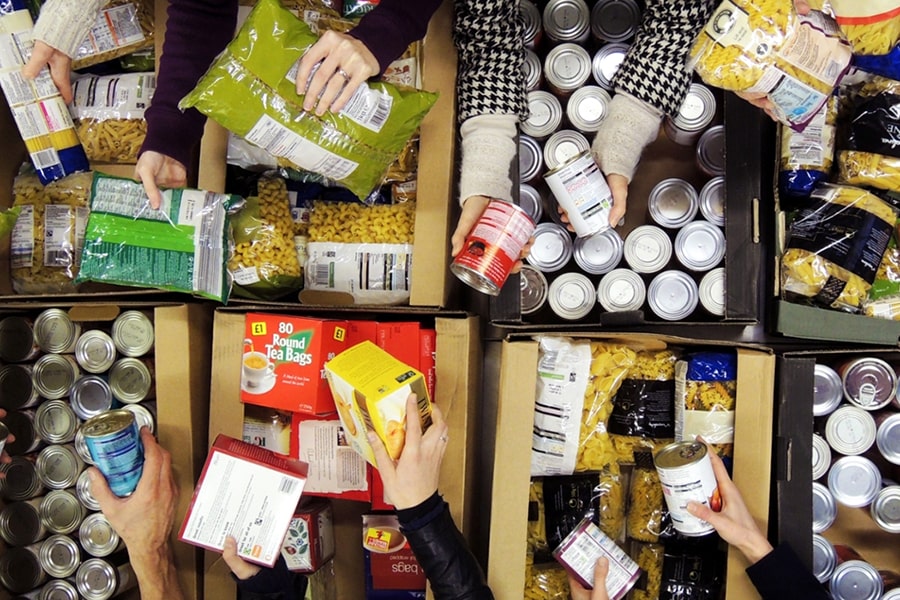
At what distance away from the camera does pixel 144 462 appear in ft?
4.18

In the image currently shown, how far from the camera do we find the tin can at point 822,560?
1392 millimetres

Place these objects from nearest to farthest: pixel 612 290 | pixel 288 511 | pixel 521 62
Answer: pixel 288 511 → pixel 521 62 → pixel 612 290

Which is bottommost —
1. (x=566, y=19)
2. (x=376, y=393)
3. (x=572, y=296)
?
(x=376, y=393)

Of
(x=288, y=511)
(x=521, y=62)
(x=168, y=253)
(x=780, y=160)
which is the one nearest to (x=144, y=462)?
(x=288, y=511)

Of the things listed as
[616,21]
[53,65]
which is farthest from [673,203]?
[53,65]

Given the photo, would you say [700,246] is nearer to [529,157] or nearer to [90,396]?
[529,157]

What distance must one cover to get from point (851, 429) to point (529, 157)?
2.78 ft

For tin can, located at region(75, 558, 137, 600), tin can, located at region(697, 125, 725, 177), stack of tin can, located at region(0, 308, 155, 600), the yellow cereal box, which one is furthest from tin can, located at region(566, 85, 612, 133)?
tin can, located at region(75, 558, 137, 600)

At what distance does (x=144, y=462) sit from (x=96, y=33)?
2.97 ft

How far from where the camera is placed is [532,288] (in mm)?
1491

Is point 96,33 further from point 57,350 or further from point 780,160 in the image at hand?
point 780,160

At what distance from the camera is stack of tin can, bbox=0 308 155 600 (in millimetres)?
1414

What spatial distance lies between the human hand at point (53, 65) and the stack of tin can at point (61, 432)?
0.46m

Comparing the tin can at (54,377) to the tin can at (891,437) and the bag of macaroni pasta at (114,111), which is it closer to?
the bag of macaroni pasta at (114,111)
